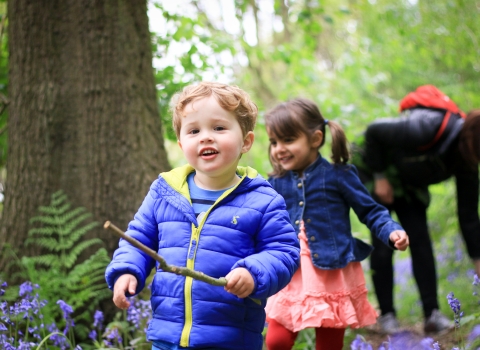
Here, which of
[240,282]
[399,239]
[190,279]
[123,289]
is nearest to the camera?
[240,282]

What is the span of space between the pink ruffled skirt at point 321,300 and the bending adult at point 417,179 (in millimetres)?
1198

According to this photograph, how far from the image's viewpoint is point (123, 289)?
1790 millimetres

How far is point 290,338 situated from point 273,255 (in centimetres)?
101

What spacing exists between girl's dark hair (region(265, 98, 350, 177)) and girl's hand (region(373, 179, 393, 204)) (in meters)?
1.03

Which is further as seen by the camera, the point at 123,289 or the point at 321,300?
the point at 321,300

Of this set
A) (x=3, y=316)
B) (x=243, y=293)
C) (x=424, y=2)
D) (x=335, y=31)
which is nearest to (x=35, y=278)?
(x=3, y=316)

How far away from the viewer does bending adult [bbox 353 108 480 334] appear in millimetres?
3752

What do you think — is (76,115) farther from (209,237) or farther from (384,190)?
(384,190)

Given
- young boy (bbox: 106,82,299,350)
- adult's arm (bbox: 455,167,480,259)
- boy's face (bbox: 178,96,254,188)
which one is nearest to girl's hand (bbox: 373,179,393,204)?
adult's arm (bbox: 455,167,480,259)

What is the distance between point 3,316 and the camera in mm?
2490

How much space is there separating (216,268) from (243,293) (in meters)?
0.21

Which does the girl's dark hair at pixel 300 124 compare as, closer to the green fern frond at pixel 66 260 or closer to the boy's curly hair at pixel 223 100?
the boy's curly hair at pixel 223 100

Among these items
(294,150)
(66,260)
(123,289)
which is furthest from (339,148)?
(66,260)

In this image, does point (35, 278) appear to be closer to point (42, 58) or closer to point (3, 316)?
point (3, 316)
